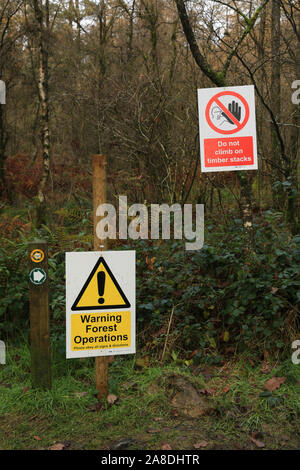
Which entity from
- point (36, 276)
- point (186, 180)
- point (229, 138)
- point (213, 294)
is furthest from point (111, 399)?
point (186, 180)

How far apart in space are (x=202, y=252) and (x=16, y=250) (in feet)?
7.26

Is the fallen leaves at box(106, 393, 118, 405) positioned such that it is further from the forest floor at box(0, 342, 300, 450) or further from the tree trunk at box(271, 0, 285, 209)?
the tree trunk at box(271, 0, 285, 209)

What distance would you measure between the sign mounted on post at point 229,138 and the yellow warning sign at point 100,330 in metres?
1.80

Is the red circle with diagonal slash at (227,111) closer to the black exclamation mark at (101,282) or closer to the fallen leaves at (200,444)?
the black exclamation mark at (101,282)

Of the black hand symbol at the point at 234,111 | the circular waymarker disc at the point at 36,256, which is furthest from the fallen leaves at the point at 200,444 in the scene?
the black hand symbol at the point at 234,111

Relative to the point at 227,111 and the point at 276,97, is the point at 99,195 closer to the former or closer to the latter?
the point at 227,111

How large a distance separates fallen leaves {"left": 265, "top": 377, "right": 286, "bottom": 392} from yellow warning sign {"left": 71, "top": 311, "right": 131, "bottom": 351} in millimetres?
1291

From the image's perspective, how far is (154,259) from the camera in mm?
6051

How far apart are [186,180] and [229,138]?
360 cm

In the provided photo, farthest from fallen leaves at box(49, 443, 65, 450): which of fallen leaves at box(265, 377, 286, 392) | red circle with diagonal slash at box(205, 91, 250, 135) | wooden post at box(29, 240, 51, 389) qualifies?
red circle with diagonal slash at box(205, 91, 250, 135)

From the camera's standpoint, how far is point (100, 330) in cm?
406

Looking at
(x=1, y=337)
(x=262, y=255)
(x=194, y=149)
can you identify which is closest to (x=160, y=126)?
(x=194, y=149)

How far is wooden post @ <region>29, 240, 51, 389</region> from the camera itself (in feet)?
13.9
